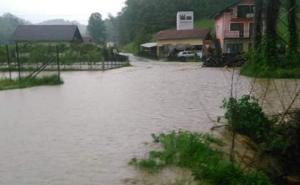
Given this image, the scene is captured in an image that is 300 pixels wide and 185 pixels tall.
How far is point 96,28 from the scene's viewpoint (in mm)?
113438

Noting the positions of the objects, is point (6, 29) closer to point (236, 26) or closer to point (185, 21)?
point (185, 21)

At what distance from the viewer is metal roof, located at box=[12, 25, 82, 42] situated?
71250mm

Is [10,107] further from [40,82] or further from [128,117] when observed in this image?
[40,82]

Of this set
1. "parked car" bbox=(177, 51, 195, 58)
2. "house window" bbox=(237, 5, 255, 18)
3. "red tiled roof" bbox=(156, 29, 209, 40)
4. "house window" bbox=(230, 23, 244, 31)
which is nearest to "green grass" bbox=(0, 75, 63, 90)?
"parked car" bbox=(177, 51, 195, 58)

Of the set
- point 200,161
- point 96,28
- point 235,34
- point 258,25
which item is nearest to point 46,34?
point 235,34

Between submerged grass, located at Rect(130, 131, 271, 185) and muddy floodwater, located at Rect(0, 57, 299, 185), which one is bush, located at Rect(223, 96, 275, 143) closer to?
muddy floodwater, located at Rect(0, 57, 299, 185)

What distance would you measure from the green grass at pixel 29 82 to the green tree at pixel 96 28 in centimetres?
8684

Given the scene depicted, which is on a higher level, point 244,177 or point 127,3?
point 127,3

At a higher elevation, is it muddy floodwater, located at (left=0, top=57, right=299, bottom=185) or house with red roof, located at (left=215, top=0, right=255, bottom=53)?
house with red roof, located at (left=215, top=0, right=255, bottom=53)

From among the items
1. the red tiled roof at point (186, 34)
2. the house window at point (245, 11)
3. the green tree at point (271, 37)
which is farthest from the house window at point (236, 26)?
the green tree at point (271, 37)

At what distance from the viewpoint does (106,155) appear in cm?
975

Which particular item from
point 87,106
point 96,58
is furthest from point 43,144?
point 96,58

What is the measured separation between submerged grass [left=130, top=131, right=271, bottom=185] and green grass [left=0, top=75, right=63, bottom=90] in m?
15.3

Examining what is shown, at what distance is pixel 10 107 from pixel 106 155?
870 centimetres
